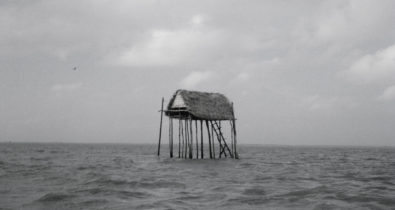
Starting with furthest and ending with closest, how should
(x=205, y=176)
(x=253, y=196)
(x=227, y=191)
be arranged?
(x=205, y=176)
(x=227, y=191)
(x=253, y=196)

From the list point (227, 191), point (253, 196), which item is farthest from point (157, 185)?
point (253, 196)

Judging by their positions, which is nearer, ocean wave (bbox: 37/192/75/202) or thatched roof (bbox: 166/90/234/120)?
ocean wave (bbox: 37/192/75/202)

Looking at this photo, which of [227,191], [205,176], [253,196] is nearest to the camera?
[253,196]

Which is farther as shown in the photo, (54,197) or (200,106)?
(200,106)

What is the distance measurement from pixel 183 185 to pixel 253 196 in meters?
3.19

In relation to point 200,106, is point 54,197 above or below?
below

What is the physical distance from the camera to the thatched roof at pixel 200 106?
26.1 meters

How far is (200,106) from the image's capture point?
26.9 meters

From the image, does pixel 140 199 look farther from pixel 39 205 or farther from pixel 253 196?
pixel 253 196

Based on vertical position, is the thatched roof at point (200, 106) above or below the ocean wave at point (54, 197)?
above

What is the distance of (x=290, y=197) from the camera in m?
11.6

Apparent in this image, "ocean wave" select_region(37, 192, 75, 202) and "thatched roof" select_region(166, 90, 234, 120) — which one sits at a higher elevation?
"thatched roof" select_region(166, 90, 234, 120)

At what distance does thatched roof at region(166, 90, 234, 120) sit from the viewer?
26.1 m

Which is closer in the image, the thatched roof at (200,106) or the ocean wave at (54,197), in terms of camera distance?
the ocean wave at (54,197)
